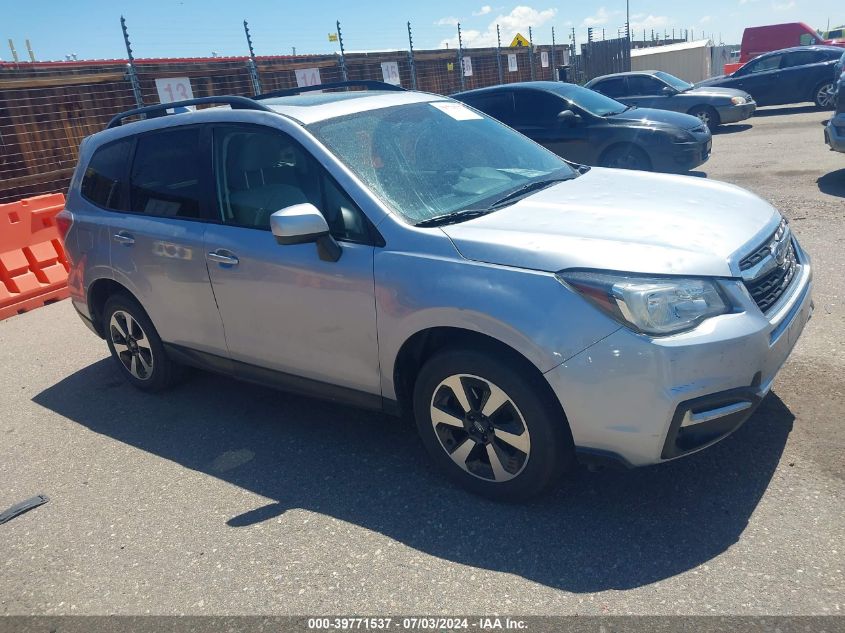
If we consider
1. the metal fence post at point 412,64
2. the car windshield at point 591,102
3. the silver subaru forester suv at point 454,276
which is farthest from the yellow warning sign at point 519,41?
the silver subaru forester suv at point 454,276

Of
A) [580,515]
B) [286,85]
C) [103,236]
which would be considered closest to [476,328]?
[580,515]

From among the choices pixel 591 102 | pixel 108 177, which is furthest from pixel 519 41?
pixel 108 177

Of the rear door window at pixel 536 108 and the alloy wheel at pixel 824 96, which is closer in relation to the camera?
the rear door window at pixel 536 108

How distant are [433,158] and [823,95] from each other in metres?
17.2

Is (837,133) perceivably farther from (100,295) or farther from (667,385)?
(100,295)

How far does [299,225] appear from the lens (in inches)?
125

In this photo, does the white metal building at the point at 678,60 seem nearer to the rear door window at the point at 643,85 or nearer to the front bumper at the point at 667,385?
the rear door window at the point at 643,85

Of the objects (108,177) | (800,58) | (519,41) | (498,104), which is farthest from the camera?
(519,41)

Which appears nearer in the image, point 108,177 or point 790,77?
point 108,177

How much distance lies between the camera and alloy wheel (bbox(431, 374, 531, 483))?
3.01m

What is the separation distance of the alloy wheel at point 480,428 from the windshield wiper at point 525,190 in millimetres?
929

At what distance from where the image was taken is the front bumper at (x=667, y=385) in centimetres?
264

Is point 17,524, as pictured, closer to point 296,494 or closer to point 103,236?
point 296,494

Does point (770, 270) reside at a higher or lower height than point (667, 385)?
higher
